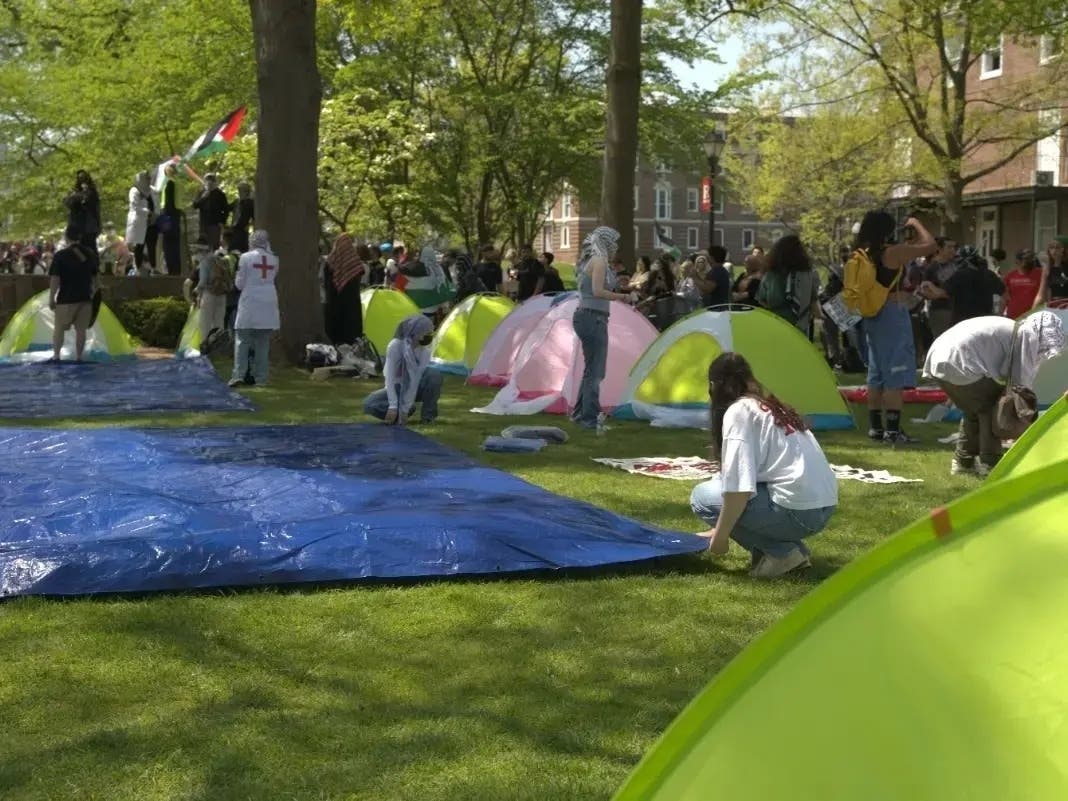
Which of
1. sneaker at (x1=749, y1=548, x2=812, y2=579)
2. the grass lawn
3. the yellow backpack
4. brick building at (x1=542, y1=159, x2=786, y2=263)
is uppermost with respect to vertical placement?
brick building at (x1=542, y1=159, x2=786, y2=263)

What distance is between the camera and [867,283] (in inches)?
428

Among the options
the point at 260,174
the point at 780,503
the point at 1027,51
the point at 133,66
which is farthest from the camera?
the point at 1027,51

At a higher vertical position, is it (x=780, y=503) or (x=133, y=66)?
(x=133, y=66)

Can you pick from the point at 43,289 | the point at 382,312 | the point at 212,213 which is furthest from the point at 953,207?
the point at 43,289

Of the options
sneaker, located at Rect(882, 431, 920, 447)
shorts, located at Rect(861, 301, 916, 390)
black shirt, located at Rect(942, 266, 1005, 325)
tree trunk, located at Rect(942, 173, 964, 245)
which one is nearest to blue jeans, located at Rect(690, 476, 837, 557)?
shorts, located at Rect(861, 301, 916, 390)

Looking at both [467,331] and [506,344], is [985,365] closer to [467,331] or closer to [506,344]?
[506,344]

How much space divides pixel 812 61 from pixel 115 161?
55.3 feet

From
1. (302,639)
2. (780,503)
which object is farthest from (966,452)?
(302,639)

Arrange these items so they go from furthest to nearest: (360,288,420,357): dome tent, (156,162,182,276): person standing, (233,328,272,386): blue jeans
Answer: (156,162,182,276): person standing, (360,288,420,357): dome tent, (233,328,272,386): blue jeans

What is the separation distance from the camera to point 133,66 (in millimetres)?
33812

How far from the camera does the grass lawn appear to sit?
4270 millimetres

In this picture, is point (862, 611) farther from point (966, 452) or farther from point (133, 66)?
point (133, 66)

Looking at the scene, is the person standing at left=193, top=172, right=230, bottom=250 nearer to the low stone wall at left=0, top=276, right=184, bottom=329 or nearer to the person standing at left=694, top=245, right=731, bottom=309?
the low stone wall at left=0, top=276, right=184, bottom=329

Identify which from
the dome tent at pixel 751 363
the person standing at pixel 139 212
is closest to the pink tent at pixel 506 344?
the dome tent at pixel 751 363
